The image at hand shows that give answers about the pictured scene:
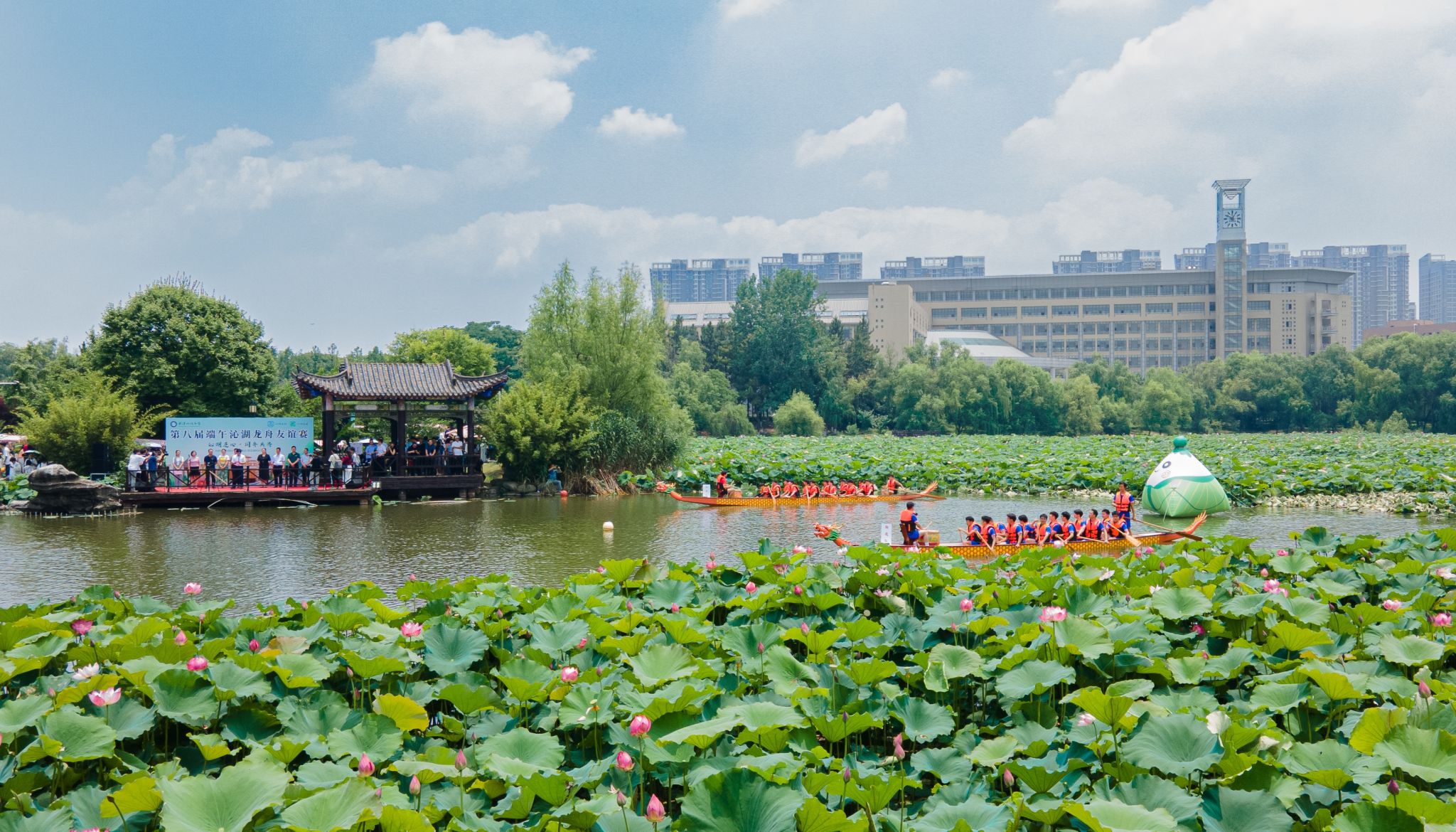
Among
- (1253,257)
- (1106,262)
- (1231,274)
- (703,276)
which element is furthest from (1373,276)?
(703,276)

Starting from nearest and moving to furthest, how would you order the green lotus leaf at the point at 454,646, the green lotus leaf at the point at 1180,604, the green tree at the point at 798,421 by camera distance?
the green lotus leaf at the point at 454,646
the green lotus leaf at the point at 1180,604
the green tree at the point at 798,421

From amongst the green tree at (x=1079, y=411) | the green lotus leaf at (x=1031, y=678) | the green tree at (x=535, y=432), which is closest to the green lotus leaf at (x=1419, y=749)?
the green lotus leaf at (x=1031, y=678)

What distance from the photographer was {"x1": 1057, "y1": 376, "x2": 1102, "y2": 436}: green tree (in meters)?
52.6

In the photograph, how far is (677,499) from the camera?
21531 mm

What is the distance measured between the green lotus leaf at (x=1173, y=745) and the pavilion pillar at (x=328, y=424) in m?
19.9

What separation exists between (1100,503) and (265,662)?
19062 mm

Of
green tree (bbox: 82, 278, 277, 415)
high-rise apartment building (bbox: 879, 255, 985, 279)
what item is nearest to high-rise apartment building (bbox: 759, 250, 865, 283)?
high-rise apartment building (bbox: 879, 255, 985, 279)

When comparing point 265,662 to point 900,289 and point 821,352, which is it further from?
point 900,289

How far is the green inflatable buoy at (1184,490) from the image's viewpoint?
57.7ft

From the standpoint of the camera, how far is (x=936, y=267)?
13662 cm

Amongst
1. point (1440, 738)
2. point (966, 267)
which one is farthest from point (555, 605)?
point (966, 267)

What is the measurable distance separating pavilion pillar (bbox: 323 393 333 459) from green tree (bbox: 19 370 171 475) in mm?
4068

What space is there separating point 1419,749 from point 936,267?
13739 centimetres

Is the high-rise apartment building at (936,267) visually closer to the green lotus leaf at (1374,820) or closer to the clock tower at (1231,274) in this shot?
the clock tower at (1231,274)
